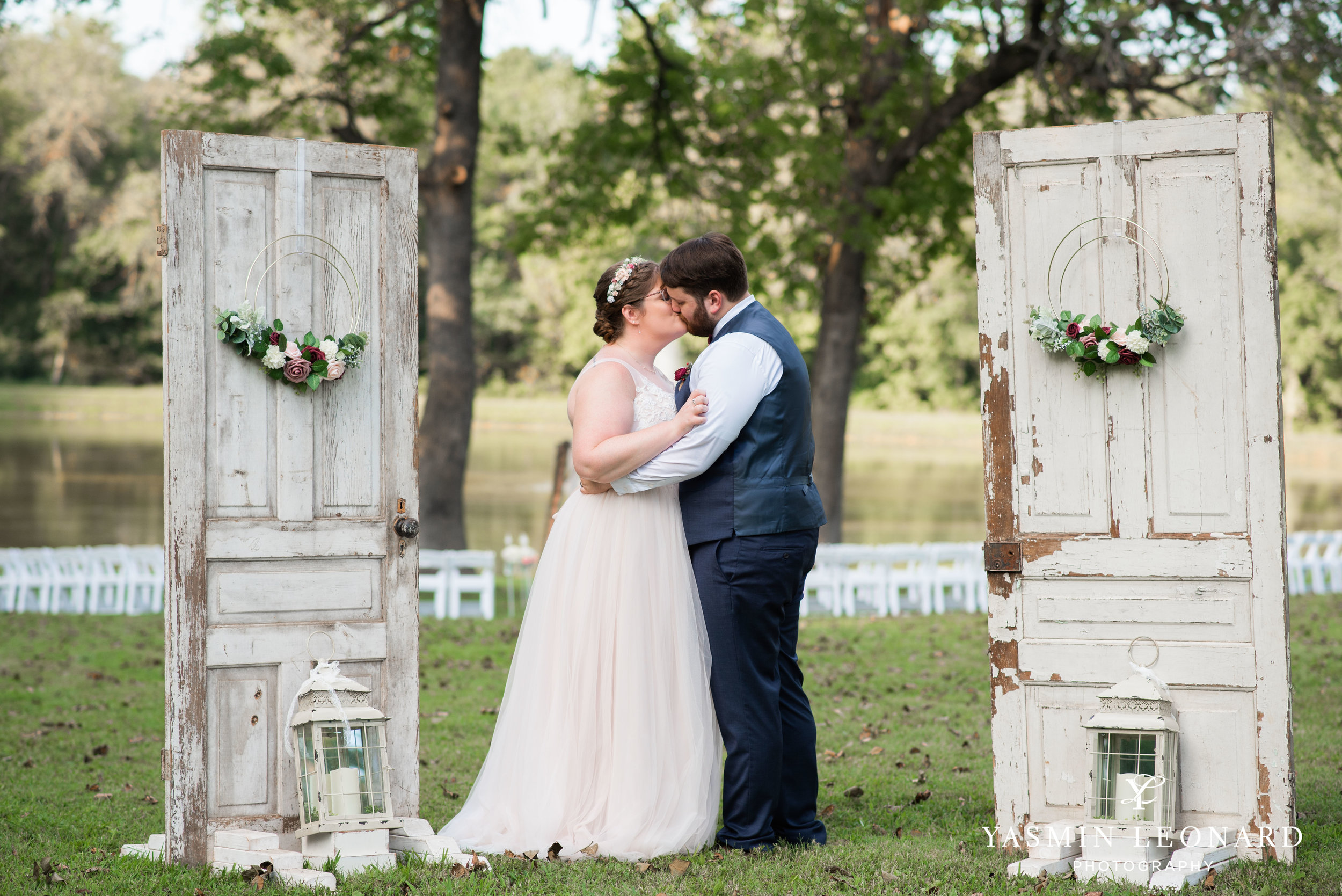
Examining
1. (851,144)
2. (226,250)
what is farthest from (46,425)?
(226,250)

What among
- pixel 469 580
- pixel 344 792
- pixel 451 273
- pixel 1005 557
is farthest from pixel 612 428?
pixel 451 273

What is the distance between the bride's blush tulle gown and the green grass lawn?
27 cm

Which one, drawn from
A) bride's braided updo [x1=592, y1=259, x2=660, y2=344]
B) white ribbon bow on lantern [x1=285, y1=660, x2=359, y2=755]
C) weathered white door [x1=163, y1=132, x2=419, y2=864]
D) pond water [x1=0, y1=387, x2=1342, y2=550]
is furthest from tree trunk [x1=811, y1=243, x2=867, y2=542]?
white ribbon bow on lantern [x1=285, y1=660, x2=359, y2=755]

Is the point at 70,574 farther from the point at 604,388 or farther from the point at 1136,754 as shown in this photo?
the point at 1136,754

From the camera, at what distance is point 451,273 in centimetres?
1417

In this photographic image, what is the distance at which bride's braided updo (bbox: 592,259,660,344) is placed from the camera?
4.96 metres

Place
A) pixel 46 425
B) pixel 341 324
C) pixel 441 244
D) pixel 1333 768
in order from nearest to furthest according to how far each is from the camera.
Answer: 1. pixel 341 324
2. pixel 1333 768
3. pixel 441 244
4. pixel 46 425

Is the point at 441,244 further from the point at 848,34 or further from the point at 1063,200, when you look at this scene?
the point at 1063,200

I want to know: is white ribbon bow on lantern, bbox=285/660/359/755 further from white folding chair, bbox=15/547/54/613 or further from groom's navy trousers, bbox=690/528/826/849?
white folding chair, bbox=15/547/54/613

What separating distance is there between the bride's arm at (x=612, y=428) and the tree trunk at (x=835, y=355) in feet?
32.4

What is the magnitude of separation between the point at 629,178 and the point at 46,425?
31967mm

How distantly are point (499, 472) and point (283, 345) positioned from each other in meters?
29.3

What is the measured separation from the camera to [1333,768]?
19.2ft

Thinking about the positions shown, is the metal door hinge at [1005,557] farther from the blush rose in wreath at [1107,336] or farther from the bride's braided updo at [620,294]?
the bride's braided updo at [620,294]
